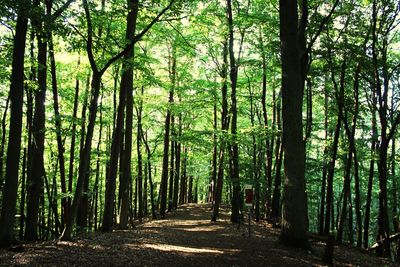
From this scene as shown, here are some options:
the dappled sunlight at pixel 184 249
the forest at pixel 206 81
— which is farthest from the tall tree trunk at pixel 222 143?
the dappled sunlight at pixel 184 249

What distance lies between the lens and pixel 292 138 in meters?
10.6

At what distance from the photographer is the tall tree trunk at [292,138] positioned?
407 inches

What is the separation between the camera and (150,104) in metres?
24.0

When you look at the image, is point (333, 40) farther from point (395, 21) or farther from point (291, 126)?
point (291, 126)

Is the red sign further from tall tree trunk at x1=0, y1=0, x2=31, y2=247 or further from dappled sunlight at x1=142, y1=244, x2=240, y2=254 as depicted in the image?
tall tree trunk at x1=0, y1=0, x2=31, y2=247

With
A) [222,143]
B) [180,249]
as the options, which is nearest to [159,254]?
[180,249]

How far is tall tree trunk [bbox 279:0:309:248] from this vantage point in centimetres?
1033

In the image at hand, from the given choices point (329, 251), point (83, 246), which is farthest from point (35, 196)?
point (329, 251)

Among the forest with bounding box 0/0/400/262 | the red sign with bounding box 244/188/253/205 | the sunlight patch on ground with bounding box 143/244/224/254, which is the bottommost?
the sunlight patch on ground with bounding box 143/244/224/254

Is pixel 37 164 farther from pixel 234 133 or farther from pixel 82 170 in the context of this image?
pixel 234 133

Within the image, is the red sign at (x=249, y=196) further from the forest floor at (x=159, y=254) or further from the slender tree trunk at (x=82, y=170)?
the slender tree trunk at (x=82, y=170)

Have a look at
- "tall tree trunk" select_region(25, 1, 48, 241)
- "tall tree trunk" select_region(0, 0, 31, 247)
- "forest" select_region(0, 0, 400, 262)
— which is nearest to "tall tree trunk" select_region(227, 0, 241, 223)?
"forest" select_region(0, 0, 400, 262)

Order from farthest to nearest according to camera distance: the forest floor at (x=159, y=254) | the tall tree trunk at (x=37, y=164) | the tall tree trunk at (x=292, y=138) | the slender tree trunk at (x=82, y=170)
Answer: the tall tree trunk at (x=37, y=164)
the slender tree trunk at (x=82, y=170)
the tall tree trunk at (x=292, y=138)
the forest floor at (x=159, y=254)

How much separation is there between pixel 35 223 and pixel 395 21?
16718 mm
